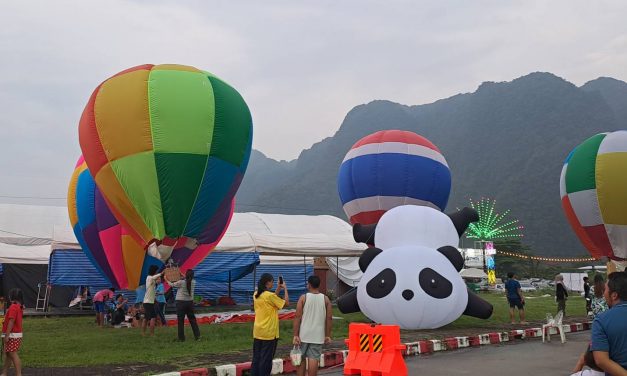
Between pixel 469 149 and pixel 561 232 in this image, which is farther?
pixel 469 149

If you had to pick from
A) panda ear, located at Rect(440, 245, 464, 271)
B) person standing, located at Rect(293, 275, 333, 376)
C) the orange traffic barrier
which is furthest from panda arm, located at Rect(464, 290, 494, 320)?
person standing, located at Rect(293, 275, 333, 376)

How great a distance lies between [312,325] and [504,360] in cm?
449

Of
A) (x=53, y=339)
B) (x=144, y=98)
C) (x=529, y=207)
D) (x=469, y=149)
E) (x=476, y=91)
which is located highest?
(x=476, y=91)

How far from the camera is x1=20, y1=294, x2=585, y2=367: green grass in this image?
392 inches

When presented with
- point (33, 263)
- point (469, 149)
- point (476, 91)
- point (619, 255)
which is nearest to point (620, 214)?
point (619, 255)

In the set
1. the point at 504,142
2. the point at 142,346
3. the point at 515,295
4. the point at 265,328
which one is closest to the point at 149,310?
the point at 142,346

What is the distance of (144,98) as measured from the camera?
1304cm

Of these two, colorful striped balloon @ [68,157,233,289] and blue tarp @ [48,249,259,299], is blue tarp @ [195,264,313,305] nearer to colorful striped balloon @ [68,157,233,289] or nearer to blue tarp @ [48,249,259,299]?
blue tarp @ [48,249,259,299]

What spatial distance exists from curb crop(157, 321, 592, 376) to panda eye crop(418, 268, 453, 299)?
0.97m

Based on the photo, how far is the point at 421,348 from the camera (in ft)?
36.4

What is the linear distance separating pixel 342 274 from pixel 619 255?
12871 millimetres

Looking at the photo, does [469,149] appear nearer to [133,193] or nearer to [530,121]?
[530,121]

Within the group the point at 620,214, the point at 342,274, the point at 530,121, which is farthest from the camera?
the point at 530,121

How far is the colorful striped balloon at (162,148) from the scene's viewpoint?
502 inches
